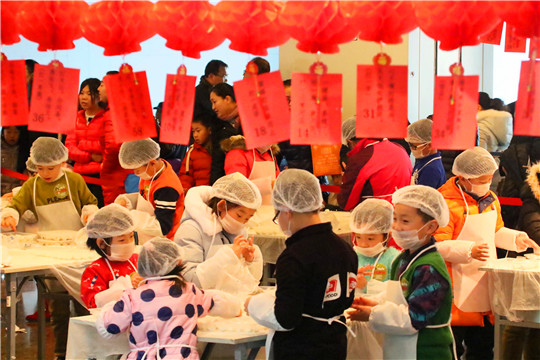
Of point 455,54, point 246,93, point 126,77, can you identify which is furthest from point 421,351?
point 455,54

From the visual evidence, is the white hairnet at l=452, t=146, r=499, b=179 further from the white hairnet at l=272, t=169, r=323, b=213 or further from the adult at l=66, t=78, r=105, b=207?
the adult at l=66, t=78, r=105, b=207

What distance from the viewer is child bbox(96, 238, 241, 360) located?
384 cm

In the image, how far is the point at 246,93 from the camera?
395 cm

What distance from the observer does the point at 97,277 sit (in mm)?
4504

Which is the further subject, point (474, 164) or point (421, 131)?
point (421, 131)

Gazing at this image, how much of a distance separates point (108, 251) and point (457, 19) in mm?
2347

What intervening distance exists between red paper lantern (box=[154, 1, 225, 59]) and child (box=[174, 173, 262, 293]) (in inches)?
34.2

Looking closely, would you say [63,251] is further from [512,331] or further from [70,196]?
[512,331]

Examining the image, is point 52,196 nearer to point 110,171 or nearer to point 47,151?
point 47,151

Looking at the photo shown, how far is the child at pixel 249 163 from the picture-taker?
6223 millimetres

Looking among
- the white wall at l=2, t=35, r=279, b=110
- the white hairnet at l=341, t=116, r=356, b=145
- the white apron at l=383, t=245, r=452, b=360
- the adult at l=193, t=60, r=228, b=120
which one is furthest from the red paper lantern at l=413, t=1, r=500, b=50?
the white wall at l=2, t=35, r=279, b=110

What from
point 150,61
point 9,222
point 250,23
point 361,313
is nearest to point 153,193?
point 9,222

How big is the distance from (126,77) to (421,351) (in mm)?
2046

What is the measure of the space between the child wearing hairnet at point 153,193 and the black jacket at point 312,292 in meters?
2.18
